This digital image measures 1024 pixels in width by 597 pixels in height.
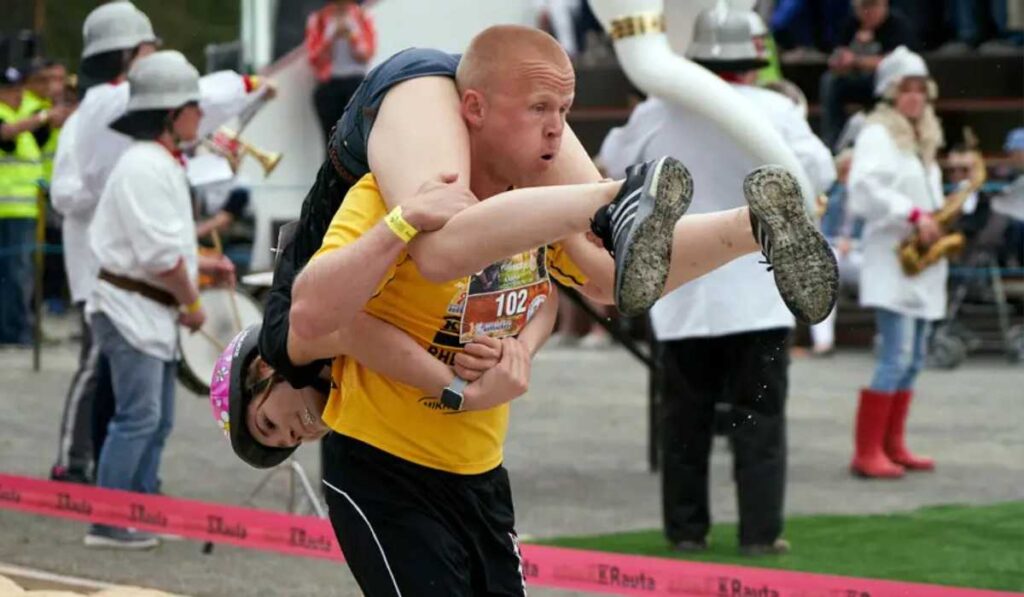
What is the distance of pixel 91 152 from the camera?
8711mm

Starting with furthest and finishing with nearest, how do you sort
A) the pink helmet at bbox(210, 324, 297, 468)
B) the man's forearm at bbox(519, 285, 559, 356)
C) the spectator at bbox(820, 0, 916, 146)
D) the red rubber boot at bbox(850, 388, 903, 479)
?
1. the spectator at bbox(820, 0, 916, 146)
2. the red rubber boot at bbox(850, 388, 903, 479)
3. the pink helmet at bbox(210, 324, 297, 468)
4. the man's forearm at bbox(519, 285, 559, 356)

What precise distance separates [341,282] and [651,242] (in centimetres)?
62

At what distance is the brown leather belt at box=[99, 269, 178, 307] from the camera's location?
769cm

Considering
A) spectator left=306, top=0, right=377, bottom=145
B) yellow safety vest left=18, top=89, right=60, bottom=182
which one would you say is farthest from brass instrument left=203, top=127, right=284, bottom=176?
spectator left=306, top=0, right=377, bottom=145

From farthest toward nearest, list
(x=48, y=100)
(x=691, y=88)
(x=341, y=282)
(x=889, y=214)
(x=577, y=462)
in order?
(x=48, y=100) < (x=577, y=462) < (x=889, y=214) < (x=691, y=88) < (x=341, y=282)

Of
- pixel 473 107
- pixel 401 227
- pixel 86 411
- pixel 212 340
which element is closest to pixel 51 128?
pixel 86 411

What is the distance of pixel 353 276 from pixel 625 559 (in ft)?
10.5

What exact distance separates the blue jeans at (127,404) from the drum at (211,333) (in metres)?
0.09

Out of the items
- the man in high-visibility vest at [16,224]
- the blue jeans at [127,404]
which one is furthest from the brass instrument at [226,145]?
the man in high-visibility vest at [16,224]

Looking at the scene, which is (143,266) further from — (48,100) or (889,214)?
(48,100)

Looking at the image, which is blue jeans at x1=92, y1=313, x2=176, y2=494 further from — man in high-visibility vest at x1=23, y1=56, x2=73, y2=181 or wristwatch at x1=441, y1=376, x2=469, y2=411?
man in high-visibility vest at x1=23, y1=56, x2=73, y2=181

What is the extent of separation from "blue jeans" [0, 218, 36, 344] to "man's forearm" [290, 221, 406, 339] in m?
10.8

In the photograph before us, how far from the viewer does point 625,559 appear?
6762 mm

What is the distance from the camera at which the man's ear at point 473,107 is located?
12.6 feet
